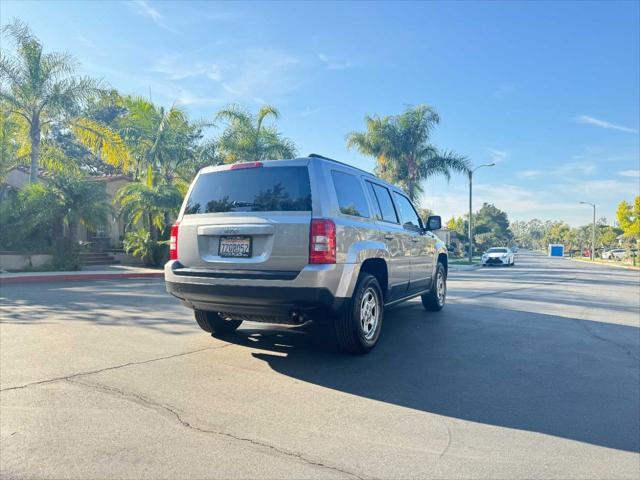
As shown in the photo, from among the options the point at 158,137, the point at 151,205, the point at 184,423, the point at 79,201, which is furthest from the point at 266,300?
the point at 158,137

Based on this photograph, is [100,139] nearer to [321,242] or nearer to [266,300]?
[266,300]

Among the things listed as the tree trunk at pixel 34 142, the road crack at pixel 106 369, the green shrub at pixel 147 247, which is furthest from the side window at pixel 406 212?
the tree trunk at pixel 34 142

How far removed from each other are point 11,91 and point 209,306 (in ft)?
63.1

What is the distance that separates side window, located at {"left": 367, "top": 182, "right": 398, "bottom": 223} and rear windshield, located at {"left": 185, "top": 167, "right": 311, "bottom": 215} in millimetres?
1526

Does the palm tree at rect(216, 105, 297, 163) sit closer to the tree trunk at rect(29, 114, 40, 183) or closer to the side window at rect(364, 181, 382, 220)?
the tree trunk at rect(29, 114, 40, 183)

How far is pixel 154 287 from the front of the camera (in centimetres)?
1307

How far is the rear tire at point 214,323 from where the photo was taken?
240 inches

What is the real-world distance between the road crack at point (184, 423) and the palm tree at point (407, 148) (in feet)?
88.0

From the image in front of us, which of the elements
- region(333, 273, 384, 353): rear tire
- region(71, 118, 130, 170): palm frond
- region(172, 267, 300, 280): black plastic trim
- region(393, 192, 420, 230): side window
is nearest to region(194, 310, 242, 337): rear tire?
region(172, 267, 300, 280): black plastic trim

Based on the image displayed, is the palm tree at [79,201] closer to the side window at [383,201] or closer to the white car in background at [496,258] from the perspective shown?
the side window at [383,201]

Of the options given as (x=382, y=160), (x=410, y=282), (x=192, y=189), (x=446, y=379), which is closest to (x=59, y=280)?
(x=192, y=189)

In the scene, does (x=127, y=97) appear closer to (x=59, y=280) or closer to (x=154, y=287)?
(x=59, y=280)

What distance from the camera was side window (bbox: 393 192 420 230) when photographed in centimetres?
705

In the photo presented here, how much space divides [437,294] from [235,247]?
5.02 meters
